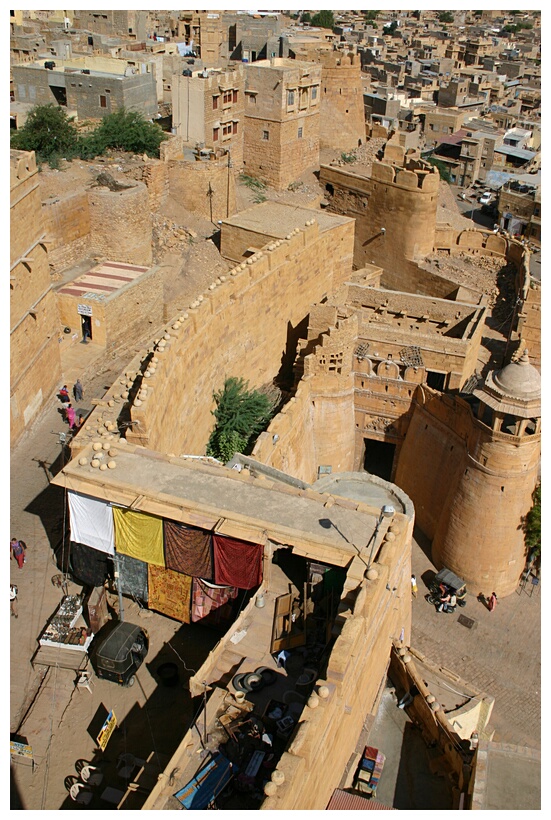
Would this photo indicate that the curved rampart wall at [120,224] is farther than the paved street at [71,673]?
Yes

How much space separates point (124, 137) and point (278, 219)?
6.44 metres

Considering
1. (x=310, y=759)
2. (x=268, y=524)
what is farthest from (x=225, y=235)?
(x=310, y=759)

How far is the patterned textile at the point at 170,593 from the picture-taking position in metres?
12.7

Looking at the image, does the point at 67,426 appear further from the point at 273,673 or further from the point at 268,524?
the point at 273,673

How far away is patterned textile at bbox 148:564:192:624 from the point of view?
41.8ft

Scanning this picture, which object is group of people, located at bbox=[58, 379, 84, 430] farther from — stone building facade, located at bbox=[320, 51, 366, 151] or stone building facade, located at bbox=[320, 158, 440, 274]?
stone building facade, located at bbox=[320, 51, 366, 151]

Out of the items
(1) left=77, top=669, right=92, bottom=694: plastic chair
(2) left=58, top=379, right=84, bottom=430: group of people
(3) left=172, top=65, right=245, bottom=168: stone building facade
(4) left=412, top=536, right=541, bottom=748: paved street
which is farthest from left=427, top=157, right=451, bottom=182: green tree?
(1) left=77, top=669, right=92, bottom=694: plastic chair

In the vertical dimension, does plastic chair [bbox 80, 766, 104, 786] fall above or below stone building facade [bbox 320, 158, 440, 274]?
below

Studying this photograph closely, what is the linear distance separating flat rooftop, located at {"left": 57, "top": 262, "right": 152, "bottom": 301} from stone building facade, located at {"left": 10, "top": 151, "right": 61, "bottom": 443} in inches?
63.7

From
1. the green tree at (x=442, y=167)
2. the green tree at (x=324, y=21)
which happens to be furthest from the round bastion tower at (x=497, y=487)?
the green tree at (x=324, y=21)

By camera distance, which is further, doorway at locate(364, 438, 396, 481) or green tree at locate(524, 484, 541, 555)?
doorway at locate(364, 438, 396, 481)

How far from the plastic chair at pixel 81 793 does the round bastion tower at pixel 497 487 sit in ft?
35.3

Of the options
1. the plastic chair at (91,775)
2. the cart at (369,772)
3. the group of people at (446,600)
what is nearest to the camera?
the plastic chair at (91,775)

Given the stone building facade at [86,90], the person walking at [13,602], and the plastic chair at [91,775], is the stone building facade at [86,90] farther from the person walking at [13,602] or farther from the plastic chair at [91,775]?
the plastic chair at [91,775]
